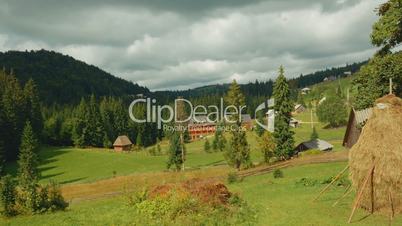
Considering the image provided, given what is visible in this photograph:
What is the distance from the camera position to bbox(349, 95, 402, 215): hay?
724 inches

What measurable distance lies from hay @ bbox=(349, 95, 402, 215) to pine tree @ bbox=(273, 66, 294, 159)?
39.5m

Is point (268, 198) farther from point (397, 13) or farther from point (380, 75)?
point (397, 13)

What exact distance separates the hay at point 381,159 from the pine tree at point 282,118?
1555 inches

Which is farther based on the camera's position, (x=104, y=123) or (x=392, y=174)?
(x=104, y=123)

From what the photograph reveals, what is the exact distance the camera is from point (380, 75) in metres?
20.8

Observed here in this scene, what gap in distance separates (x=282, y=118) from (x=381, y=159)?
137ft

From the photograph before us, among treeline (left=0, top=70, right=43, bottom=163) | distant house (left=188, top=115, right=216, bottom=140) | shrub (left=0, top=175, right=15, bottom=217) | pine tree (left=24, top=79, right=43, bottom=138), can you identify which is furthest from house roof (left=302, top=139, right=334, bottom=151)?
distant house (left=188, top=115, right=216, bottom=140)

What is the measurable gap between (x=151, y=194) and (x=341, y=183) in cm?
1251

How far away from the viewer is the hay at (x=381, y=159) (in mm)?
18391

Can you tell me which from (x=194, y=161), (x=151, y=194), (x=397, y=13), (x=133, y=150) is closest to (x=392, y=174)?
(x=397, y=13)

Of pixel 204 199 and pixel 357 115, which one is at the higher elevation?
pixel 357 115

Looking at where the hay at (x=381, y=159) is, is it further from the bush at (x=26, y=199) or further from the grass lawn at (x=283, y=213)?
the bush at (x=26, y=199)

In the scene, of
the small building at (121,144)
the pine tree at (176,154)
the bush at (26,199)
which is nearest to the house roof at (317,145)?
the pine tree at (176,154)

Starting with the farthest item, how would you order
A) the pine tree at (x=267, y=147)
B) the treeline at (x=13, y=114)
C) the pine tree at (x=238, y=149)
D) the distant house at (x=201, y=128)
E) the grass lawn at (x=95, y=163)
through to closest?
the distant house at (x=201, y=128) → the treeline at (x=13, y=114) → the grass lawn at (x=95, y=163) → the pine tree at (x=267, y=147) → the pine tree at (x=238, y=149)
